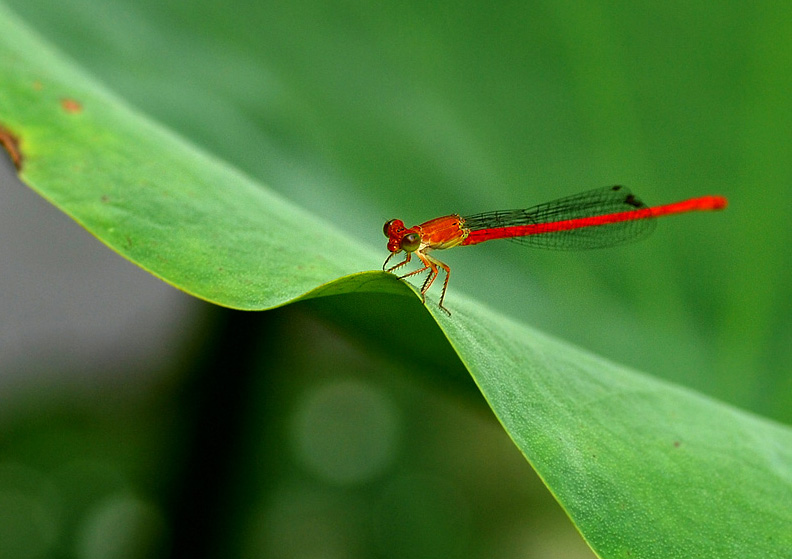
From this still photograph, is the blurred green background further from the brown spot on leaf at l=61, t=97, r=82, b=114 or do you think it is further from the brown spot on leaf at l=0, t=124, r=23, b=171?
the brown spot on leaf at l=0, t=124, r=23, b=171

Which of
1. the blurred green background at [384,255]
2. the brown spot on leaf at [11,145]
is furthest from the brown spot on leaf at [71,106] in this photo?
the blurred green background at [384,255]

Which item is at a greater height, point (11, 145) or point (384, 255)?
point (11, 145)

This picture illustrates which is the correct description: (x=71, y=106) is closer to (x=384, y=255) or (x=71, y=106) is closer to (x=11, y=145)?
(x=11, y=145)

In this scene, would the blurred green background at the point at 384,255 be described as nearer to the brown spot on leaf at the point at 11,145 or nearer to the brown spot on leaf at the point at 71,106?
the brown spot on leaf at the point at 71,106

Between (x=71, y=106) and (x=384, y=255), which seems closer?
(x=71, y=106)

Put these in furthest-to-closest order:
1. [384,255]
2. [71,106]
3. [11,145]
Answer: [384,255], [71,106], [11,145]

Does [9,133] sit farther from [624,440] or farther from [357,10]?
[357,10]

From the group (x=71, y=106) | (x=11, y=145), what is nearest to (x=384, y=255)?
(x=71, y=106)
